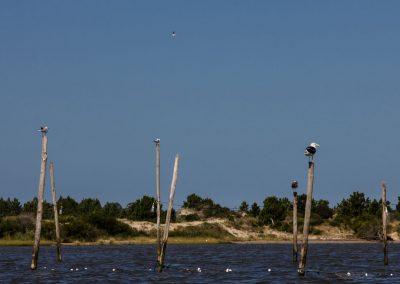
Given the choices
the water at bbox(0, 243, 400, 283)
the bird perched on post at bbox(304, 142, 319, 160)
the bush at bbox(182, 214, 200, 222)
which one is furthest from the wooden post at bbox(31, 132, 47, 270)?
the bush at bbox(182, 214, 200, 222)

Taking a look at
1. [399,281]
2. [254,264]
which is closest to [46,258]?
[254,264]

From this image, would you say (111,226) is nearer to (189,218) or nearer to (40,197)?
(189,218)

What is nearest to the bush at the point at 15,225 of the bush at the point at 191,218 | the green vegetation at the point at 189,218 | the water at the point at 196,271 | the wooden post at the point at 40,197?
the green vegetation at the point at 189,218

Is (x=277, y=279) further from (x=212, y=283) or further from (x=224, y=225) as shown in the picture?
(x=224, y=225)

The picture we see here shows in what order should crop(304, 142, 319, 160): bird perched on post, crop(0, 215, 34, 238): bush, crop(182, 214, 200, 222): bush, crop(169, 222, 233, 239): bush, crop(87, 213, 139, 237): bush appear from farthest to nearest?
crop(182, 214, 200, 222): bush < crop(169, 222, 233, 239): bush < crop(87, 213, 139, 237): bush < crop(0, 215, 34, 238): bush < crop(304, 142, 319, 160): bird perched on post

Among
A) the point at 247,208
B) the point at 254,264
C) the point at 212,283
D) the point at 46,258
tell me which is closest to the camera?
the point at 212,283

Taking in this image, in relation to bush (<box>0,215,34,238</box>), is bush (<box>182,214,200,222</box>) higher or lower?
higher

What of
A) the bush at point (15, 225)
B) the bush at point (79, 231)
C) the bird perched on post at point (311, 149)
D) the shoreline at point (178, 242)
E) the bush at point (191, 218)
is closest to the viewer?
the bird perched on post at point (311, 149)

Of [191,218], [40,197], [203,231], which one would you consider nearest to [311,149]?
[40,197]

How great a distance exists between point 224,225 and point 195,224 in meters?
4.13

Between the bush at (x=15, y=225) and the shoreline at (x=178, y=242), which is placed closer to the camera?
the shoreline at (x=178, y=242)

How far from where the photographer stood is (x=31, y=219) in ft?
360

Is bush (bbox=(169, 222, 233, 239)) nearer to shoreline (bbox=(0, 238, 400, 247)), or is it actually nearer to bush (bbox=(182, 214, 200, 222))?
shoreline (bbox=(0, 238, 400, 247))

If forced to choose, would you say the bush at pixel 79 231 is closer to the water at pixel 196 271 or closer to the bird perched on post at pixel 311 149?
the water at pixel 196 271
